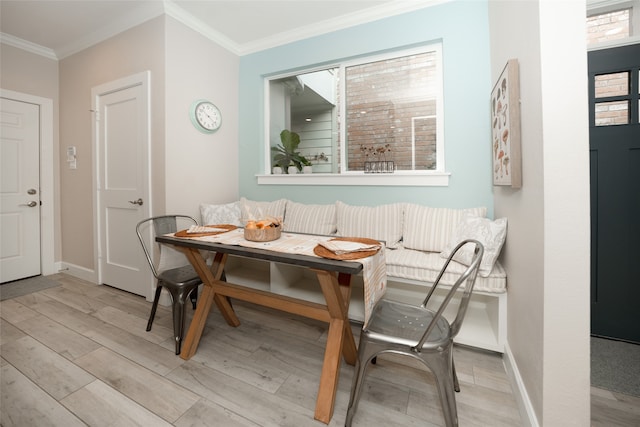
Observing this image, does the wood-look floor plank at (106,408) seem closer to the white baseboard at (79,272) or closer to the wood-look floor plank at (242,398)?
the wood-look floor plank at (242,398)

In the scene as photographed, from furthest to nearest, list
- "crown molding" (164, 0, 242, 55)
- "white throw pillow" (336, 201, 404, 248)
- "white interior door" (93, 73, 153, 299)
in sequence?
"white interior door" (93, 73, 153, 299) → "crown molding" (164, 0, 242, 55) → "white throw pillow" (336, 201, 404, 248)

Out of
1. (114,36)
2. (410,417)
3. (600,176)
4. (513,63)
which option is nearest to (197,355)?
(410,417)

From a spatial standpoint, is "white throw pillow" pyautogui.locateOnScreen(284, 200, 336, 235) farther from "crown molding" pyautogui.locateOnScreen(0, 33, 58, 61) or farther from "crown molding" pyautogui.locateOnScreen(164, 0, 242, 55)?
"crown molding" pyautogui.locateOnScreen(0, 33, 58, 61)

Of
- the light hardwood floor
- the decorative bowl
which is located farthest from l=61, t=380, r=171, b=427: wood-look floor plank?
the decorative bowl

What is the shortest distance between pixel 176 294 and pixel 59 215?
3030mm

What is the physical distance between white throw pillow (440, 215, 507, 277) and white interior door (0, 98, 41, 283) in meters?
4.72

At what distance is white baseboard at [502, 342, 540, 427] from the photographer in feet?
4.16

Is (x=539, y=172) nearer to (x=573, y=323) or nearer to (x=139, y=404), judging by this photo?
(x=573, y=323)

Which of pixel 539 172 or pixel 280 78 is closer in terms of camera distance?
pixel 539 172

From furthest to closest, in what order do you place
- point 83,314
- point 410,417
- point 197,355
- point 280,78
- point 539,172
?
point 280,78, point 83,314, point 197,355, point 410,417, point 539,172

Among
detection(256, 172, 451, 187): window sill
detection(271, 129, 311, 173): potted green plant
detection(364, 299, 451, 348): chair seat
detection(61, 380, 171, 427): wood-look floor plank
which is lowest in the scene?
detection(61, 380, 171, 427): wood-look floor plank

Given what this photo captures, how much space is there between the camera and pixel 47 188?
11.6 ft

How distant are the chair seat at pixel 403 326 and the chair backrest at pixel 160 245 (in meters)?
1.66

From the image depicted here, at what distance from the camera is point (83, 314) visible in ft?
8.16
